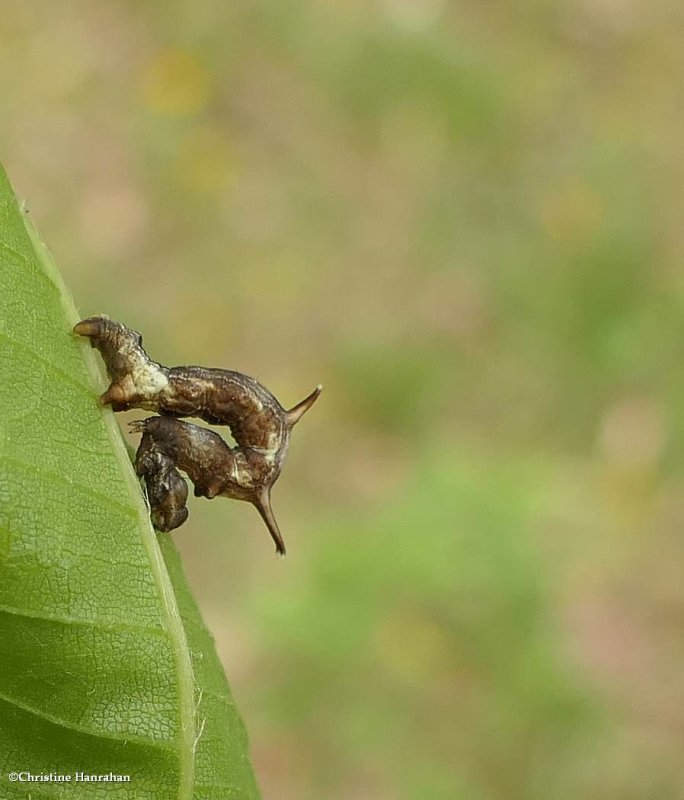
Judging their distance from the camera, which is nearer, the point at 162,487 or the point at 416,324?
the point at 162,487

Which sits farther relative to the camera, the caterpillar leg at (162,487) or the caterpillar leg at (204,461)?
the caterpillar leg at (204,461)

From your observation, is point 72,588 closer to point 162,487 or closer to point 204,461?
point 162,487

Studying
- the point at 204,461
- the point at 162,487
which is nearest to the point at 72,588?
the point at 162,487

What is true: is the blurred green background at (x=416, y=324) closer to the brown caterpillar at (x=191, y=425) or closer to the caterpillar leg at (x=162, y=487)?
the brown caterpillar at (x=191, y=425)

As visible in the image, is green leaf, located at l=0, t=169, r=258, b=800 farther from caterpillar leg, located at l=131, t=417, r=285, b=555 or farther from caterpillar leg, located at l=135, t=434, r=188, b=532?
caterpillar leg, located at l=131, t=417, r=285, b=555

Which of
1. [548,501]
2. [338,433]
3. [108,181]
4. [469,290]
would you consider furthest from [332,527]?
[108,181]

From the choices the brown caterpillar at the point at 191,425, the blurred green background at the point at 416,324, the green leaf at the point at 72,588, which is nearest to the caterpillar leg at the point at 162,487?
Answer: the brown caterpillar at the point at 191,425
